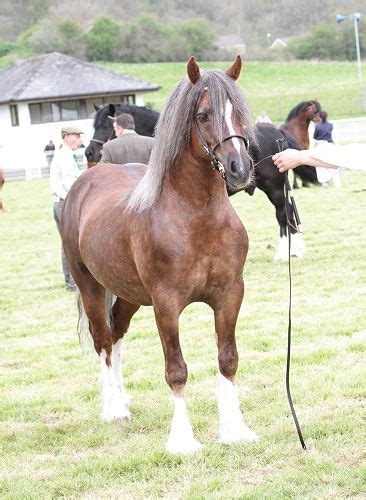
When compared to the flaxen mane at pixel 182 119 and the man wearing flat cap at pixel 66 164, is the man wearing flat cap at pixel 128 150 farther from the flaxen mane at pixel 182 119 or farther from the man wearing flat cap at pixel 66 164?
the flaxen mane at pixel 182 119

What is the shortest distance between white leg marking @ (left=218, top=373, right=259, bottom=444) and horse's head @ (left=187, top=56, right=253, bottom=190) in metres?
1.35

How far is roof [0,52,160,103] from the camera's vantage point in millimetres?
45750

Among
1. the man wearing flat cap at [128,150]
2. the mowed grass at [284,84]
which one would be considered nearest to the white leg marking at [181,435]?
the man wearing flat cap at [128,150]

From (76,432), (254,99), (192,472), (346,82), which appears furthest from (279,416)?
(346,82)

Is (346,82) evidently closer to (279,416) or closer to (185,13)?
(185,13)

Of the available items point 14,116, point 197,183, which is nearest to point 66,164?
point 197,183

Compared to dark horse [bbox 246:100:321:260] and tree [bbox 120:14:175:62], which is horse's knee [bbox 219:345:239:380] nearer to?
dark horse [bbox 246:100:321:260]

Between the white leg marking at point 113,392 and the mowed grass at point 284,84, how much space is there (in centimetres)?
4189

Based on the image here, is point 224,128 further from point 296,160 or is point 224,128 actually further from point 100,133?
point 100,133

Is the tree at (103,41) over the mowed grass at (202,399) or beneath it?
over

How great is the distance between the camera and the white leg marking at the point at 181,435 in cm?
454

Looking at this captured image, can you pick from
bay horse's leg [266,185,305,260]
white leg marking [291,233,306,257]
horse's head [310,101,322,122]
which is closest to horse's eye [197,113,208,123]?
bay horse's leg [266,185,305,260]

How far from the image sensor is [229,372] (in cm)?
476

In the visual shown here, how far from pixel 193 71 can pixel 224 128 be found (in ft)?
1.26
